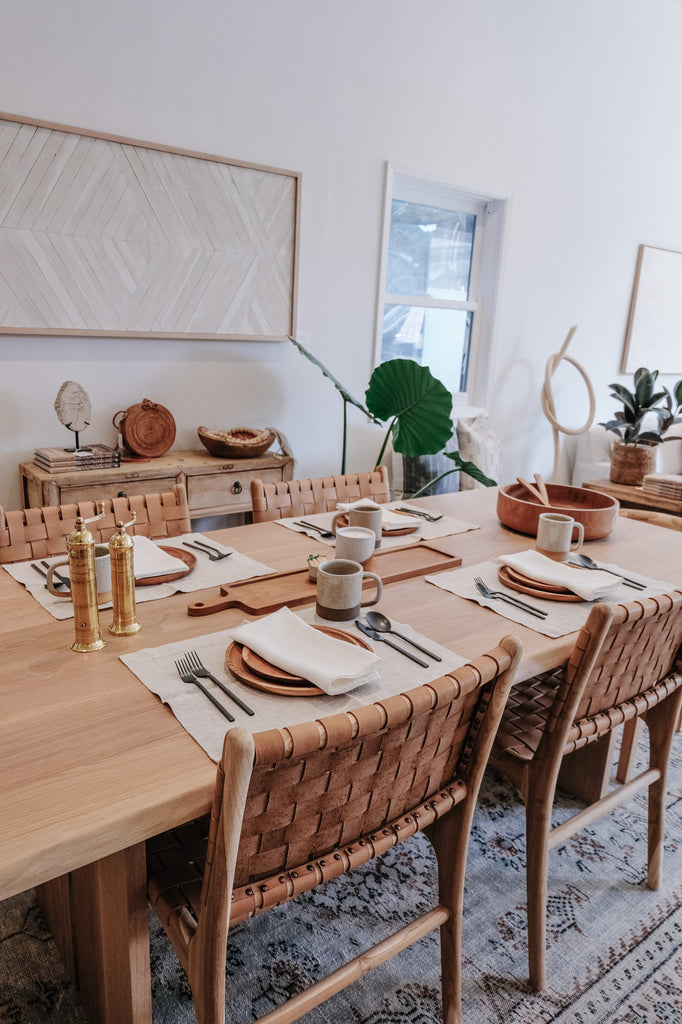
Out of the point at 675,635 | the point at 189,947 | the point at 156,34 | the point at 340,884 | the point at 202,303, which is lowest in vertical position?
the point at 340,884

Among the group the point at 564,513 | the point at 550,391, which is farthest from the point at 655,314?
the point at 564,513

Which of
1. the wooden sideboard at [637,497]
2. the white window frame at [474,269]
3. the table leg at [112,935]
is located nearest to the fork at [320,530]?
the table leg at [112,935]

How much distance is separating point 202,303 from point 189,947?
254 cm

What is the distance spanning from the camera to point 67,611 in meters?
1.30

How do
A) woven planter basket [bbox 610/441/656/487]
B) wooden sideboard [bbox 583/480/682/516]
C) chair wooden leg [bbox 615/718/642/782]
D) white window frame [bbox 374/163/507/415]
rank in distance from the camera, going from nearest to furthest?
chair wooden leg [bbox 615/718/642/782] → white window frame [bbox 374/163/507/415] → wooden sideboard [bbox 583/480/682/516] → woven planter basket [bbox 610/441/656/487]

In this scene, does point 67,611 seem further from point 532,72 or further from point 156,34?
point 532,72

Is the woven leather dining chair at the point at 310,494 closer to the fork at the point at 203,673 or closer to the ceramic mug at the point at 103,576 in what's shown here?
the ceramic mug at the point at 103,576

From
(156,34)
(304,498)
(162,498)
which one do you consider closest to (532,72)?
(156,34)

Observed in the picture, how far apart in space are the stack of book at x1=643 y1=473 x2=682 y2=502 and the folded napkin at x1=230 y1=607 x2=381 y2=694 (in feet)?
10.2

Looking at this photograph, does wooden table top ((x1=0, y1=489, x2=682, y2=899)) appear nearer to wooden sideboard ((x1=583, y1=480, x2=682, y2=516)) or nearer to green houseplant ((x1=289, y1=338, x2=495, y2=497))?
green houseplant ((x1=289, y1=338, x2=495, y2=497))

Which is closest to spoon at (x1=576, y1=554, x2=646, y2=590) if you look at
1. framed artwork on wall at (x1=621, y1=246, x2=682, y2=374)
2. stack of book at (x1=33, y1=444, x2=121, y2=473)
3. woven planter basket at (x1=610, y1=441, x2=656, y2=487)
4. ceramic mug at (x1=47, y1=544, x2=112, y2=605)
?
ceramic mug at (x1=47, y1=544, x2=112, y2=605)

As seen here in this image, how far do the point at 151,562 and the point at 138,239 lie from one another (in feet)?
5.80

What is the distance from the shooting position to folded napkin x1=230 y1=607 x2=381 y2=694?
106cm

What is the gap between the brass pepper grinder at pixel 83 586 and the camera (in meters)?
1.12
